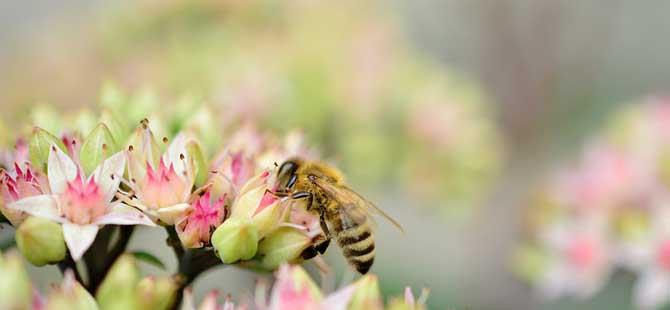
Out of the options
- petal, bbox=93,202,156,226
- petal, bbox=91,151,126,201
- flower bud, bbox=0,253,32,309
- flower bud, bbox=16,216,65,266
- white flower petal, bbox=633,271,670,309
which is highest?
white flower petal, bbox=633,271,670,309

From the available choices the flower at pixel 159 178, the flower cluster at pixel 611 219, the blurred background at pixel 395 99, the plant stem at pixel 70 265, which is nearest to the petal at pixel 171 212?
the flower at pixel 159 178

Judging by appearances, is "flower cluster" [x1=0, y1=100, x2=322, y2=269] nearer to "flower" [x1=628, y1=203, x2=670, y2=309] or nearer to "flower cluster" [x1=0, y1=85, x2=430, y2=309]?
"flower cluster" [x1=0, y1=85, x2=430, y2=309]

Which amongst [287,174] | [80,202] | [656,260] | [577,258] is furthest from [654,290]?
[80,202]

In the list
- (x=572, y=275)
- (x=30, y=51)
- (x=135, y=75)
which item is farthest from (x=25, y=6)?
(x=572, y=275)

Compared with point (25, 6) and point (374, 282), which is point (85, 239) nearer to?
point (374, 282)

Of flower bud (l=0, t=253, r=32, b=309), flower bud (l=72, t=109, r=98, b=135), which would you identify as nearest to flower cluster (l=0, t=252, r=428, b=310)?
flower bud (l=0, t=253, r=32, b=309)

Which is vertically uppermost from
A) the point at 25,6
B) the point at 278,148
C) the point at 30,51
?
the point at 25,6
